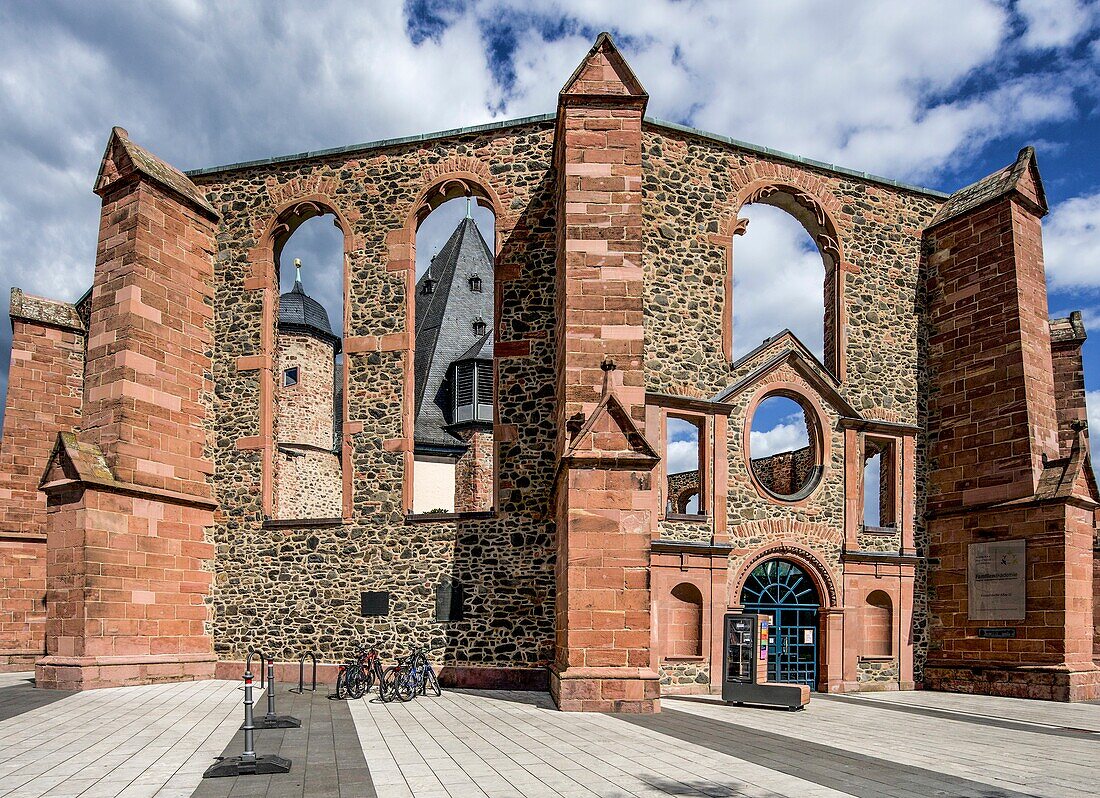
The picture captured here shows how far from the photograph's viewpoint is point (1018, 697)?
14578 mm

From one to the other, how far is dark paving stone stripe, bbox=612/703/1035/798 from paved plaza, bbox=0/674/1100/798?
3cm

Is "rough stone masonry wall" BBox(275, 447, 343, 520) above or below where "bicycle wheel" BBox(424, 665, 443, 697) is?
above

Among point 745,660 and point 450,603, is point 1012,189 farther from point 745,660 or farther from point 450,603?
point 450,603

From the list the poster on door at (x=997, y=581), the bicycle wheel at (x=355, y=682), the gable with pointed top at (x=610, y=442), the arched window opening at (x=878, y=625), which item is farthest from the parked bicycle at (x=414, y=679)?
the poster on door at (x=997, y=581)

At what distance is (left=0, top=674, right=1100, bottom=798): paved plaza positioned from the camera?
6.30 m

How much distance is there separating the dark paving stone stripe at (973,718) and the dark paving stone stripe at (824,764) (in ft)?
11.9

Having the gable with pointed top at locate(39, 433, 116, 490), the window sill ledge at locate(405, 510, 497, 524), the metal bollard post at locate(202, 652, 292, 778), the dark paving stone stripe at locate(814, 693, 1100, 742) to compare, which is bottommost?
the dark paving stone stripe at locate(814, 693, 1100, 742)

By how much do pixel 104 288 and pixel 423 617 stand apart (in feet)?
25.3

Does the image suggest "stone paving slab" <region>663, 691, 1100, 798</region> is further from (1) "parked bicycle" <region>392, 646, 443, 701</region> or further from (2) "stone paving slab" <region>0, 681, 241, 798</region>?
(2) "stone paving slab" <region>0, 681, 241, 798</region>

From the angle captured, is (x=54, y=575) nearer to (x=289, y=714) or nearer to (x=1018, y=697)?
(x=289, y=714)

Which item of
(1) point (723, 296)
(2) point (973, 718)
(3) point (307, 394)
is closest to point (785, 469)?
(1) point (723, 296)

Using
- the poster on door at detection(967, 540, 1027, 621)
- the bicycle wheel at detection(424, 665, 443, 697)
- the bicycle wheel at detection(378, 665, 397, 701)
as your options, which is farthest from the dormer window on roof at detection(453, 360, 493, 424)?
the bicycle wheel at detection(378, 665, 397, 701)

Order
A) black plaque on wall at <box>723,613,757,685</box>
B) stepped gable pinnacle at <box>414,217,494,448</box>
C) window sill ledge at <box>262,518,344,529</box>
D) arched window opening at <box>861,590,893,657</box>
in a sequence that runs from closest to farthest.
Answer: black plaque on wall at <box>723,613,757,685</box>
window sill ledge at <box>262,518,344,529</box>
arched window opening at <box>861,590,893,657</box>
stepped gable pinnacle at <box>414,217,494,448</box>

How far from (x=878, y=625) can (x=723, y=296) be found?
22.2ft
